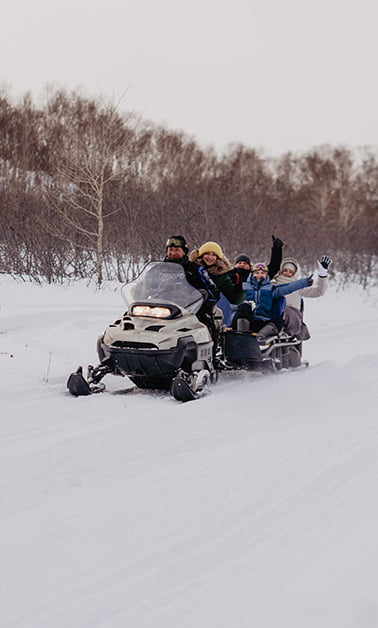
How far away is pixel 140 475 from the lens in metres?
3.72

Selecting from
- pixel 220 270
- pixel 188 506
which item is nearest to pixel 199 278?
pixel 220 270

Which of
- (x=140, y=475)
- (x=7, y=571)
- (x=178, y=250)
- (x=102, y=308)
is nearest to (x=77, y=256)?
(x=102, y=308)

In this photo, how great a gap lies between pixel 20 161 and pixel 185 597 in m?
25.8

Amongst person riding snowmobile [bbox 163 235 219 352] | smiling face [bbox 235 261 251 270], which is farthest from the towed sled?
smiling face [bbox 235 261 251 270]

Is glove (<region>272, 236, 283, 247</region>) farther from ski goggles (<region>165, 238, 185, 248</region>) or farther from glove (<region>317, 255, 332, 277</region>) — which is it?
ski goggles (<region>165, 238, 185, 248</region>)

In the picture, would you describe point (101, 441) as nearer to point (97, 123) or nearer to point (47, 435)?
point (47, 435)

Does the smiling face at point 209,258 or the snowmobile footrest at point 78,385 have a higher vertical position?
the smiling face at point 209,258

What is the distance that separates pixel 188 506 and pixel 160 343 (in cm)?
241

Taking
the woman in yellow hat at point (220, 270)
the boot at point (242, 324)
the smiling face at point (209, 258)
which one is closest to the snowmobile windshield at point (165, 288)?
the woman in yellow hat at point (220, 270)

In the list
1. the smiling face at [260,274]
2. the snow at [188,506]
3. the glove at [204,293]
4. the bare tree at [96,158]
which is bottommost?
the snow at [188,506]

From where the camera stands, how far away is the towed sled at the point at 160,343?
5.54m

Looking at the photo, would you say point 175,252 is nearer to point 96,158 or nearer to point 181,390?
point 181,390

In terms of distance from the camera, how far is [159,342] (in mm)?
5555

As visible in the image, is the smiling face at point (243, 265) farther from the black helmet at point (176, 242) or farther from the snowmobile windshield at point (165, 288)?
the snowmobile windshield at point (165, 288)
